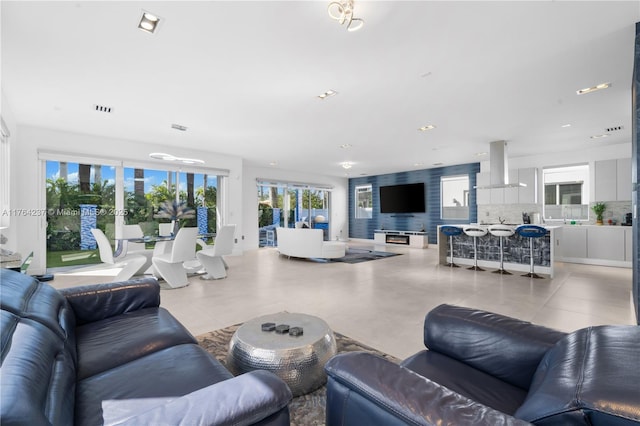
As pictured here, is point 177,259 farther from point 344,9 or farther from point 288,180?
point 288,180

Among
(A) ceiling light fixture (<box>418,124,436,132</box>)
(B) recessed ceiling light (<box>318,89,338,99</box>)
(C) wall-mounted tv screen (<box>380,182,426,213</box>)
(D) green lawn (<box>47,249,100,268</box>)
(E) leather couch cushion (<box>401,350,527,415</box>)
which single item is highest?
(B) recessed ceiling light (<box>318,89,338,99</box>)

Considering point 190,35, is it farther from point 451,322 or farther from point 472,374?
point 472,374

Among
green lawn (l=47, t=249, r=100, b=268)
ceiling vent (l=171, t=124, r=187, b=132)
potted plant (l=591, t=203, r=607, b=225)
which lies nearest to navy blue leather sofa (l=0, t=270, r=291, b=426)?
ceiling vent (l=171, t=124, r=187, b=132)

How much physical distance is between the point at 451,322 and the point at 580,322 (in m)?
2.69

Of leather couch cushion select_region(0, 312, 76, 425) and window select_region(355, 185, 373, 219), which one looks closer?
leather couch cushion select_region(0, 312, 76, 425)

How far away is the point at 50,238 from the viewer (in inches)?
234

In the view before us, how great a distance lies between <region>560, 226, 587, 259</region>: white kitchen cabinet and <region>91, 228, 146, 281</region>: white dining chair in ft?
29.0

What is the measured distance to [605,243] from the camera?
6660 mm

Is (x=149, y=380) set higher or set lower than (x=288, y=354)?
higher

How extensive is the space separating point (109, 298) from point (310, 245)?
17.4 feet

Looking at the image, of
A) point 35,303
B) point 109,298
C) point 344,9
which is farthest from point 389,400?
point 344,9

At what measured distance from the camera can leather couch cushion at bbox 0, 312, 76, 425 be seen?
→ 0.67m

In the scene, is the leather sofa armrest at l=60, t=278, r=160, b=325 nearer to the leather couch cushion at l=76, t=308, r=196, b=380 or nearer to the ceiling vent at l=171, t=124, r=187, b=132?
the leather couch cushion at l=76, t=308, r=196, b=380

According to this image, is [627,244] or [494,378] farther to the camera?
[627,244]
